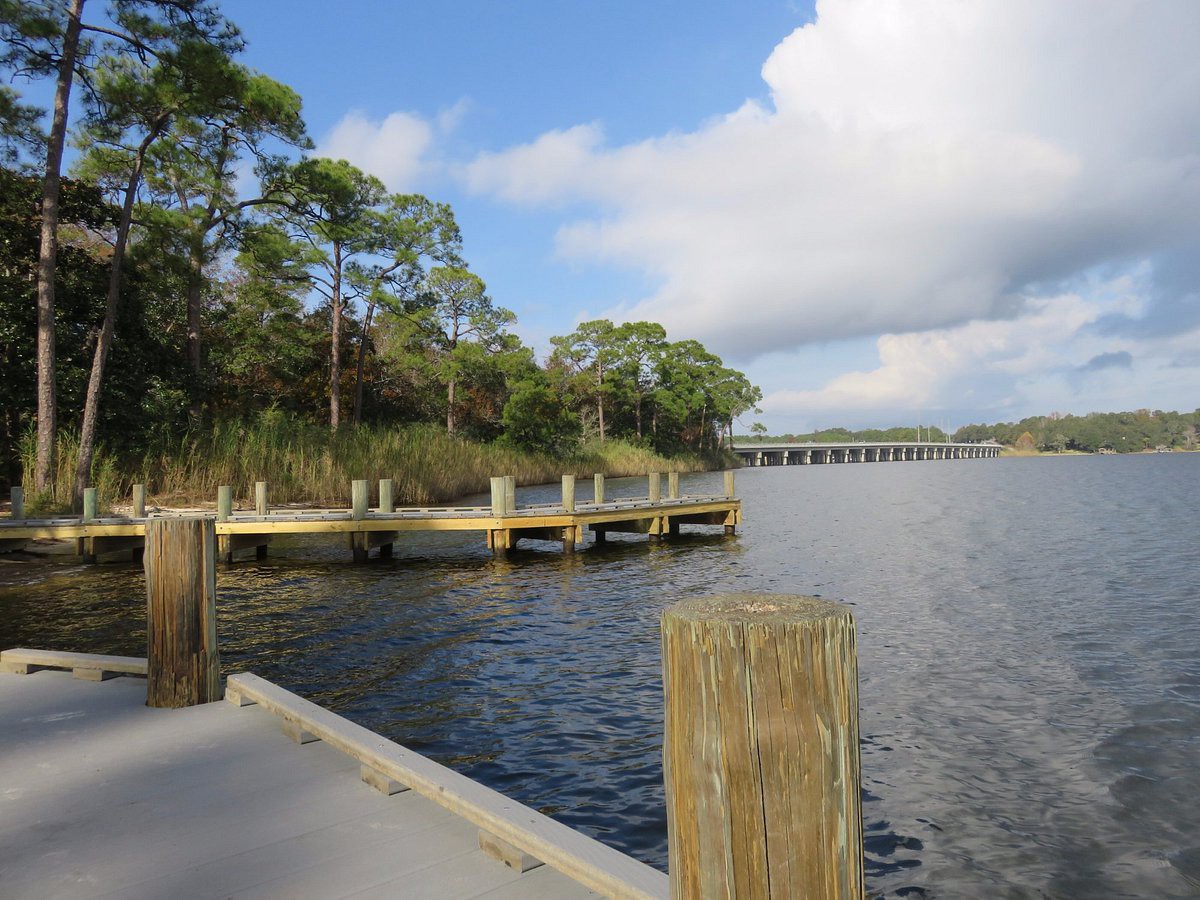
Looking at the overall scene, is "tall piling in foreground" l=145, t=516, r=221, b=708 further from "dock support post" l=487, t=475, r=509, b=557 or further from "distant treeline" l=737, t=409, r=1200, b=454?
"distant treeline" l=737, t=409, r=1200, b=454

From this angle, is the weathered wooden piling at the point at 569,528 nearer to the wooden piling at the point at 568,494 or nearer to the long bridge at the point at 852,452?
the wooden piling at the point at 568,494

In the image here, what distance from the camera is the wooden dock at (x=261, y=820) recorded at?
2.43m

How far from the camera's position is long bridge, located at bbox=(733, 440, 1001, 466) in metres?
104

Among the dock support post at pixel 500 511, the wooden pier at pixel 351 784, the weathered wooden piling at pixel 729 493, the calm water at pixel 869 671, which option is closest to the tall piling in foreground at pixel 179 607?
the wooden pier at pixel 351 784

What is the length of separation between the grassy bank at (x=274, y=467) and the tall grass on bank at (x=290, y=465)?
23mm

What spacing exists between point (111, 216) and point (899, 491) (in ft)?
123

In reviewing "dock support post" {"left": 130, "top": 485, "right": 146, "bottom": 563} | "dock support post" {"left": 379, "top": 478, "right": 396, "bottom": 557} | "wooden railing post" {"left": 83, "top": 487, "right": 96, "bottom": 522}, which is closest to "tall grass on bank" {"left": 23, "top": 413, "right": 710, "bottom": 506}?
"dock support post" {"left": 130, "top": 485, "right": 146, "bottom": 563}

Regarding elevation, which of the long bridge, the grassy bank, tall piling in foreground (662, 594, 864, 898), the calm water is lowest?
the calm water

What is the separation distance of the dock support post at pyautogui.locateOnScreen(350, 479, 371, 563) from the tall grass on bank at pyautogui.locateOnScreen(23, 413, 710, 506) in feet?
11.6

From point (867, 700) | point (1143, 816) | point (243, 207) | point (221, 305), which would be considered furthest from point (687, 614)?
point (221, 305)

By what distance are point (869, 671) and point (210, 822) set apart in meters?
6.37

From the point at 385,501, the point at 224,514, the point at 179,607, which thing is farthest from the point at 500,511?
the point at 179,607

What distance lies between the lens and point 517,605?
1076 cm

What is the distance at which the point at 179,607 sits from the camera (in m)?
4.25
